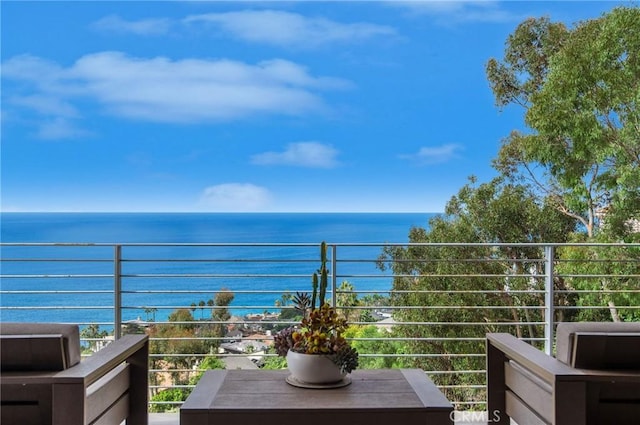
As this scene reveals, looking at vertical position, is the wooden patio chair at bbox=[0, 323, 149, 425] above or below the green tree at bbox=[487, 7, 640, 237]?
below

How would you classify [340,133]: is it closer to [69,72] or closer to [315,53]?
[315,53]

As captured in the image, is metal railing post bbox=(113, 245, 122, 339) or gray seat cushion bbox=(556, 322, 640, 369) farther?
metal railing post bbox=(113, 245, 122, 339)

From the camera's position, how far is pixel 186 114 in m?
26.9

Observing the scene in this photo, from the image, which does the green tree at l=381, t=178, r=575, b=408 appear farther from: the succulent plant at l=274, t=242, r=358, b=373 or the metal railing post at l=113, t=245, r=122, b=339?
the succulent plant at l=274, t=242, r=358, b=373

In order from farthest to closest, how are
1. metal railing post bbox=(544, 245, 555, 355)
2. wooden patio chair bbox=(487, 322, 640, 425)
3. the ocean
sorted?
the ocean
metal railing post bbox=(544, 245, 555, 355)
wooden patio chair bbox=(487, 322, 640, 425)

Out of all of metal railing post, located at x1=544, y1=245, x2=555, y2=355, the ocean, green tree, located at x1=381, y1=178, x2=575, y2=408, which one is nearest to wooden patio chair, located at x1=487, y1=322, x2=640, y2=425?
metal railing post, located at x1=544, y1=245, x2=555, y2=355

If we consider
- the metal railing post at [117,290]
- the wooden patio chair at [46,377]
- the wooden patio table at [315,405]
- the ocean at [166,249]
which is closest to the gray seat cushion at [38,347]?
the wooden patio chair at [46,377]

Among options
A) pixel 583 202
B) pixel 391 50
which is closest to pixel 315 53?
pixel 391 50

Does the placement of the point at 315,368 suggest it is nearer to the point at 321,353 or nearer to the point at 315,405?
the point at 321,353

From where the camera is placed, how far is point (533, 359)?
2.28m

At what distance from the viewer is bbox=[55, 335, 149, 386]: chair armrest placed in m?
1.96

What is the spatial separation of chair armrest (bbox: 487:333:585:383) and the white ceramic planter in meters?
0.74

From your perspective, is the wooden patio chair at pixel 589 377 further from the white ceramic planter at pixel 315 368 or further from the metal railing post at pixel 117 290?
the metal railing post at pixel 117 290

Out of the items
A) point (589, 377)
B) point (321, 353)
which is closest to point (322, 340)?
point (321, 353)
